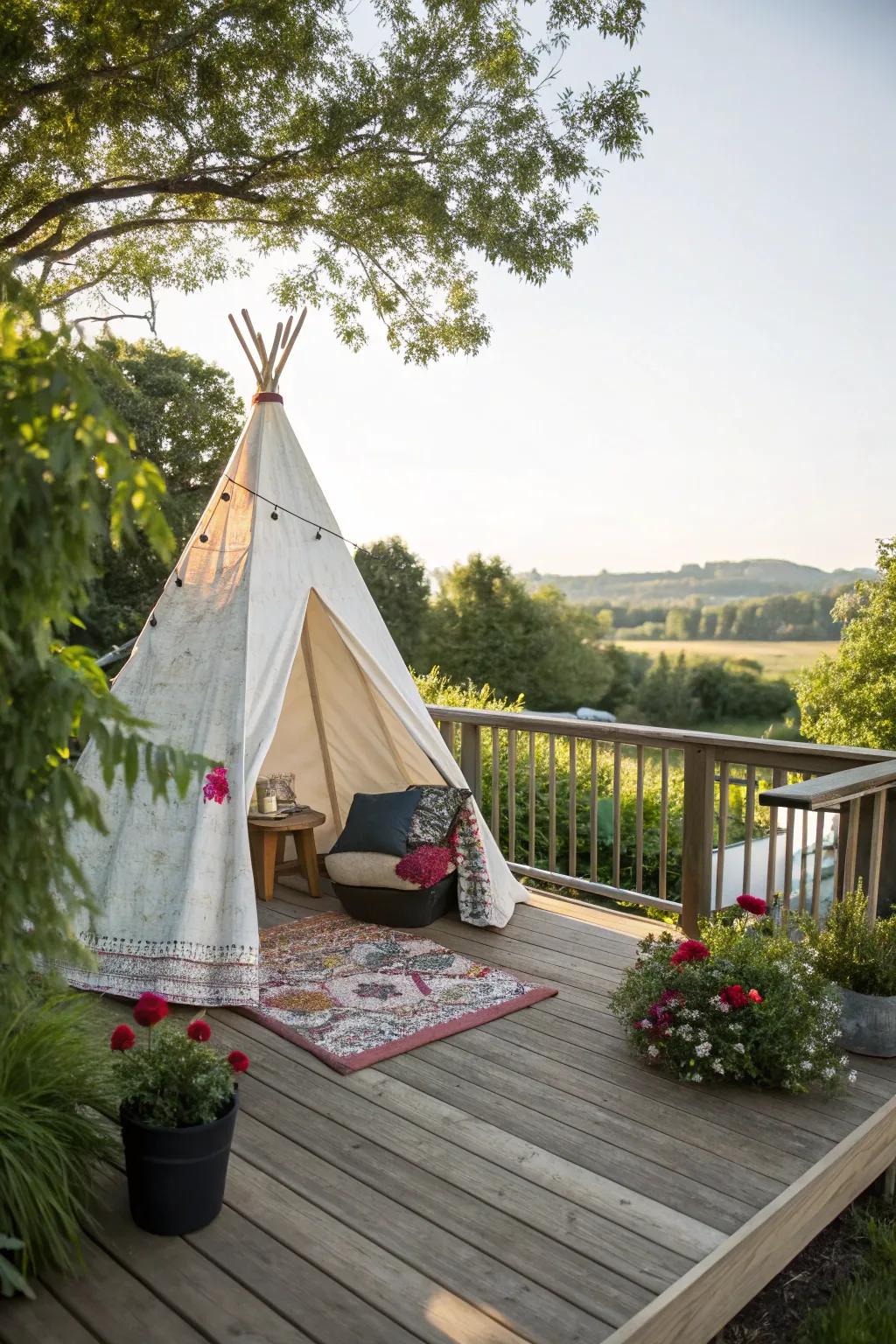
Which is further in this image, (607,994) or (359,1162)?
(607,994)

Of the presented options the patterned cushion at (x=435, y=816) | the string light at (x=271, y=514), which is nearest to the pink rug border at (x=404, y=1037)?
the patterned cushion at (x=435, y=816)

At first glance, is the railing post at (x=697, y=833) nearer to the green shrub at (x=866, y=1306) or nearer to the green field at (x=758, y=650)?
the green shrub at (x=866, y=1306)

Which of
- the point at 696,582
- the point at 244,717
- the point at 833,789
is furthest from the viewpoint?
the point at 696,582

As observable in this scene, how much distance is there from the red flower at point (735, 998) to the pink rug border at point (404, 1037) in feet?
2.93

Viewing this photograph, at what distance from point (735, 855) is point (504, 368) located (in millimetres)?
19415

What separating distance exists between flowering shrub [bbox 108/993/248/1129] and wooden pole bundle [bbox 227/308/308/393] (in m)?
3.22

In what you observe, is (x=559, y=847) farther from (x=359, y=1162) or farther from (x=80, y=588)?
(x=80, y=588)

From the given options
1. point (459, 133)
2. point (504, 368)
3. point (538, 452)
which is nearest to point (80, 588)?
point (459, 133)

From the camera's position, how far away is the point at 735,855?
7828 millimetres

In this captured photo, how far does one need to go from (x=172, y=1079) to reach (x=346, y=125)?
6342 mm

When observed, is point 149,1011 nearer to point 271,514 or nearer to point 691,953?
point 691,953

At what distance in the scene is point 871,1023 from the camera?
10.5 feet

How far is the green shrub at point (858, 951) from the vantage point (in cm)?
318

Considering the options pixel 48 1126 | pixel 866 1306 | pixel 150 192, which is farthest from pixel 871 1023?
pixel 150 192
